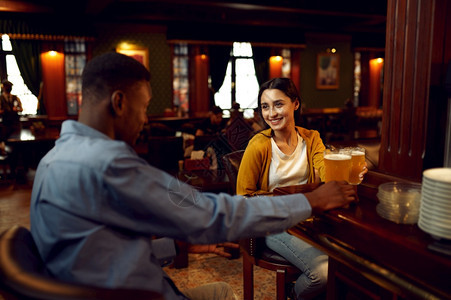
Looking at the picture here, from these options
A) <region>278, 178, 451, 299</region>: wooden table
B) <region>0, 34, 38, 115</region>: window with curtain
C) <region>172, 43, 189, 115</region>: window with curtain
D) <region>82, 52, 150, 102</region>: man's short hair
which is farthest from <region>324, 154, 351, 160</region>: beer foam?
<region>0, 34, 38, 115</region>: window with curtain

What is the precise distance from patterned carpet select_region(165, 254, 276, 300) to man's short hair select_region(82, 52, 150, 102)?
2015 millimetres

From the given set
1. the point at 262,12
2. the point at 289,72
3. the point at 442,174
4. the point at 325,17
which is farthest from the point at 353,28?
the point at 442,174

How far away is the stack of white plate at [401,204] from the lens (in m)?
1.15

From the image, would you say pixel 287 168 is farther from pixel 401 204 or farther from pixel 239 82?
pixel 239 82

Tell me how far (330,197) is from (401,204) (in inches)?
8.0

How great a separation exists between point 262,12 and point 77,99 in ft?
17.5

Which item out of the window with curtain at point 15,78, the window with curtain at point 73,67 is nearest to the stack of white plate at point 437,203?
the window with curtain at point 73,67

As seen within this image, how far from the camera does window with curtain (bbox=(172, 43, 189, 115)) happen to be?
10.6 metres

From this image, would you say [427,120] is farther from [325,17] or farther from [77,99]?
[325,17]

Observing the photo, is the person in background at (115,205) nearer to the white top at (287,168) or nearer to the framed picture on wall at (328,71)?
the white top at (287,168)

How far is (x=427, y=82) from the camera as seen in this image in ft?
5.57

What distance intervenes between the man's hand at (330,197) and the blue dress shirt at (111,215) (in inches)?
10.3

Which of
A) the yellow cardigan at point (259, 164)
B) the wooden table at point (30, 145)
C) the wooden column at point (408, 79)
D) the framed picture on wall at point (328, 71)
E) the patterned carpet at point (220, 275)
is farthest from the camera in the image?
the framed picture on wall at point (328, 71)

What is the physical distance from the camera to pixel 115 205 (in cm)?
96
